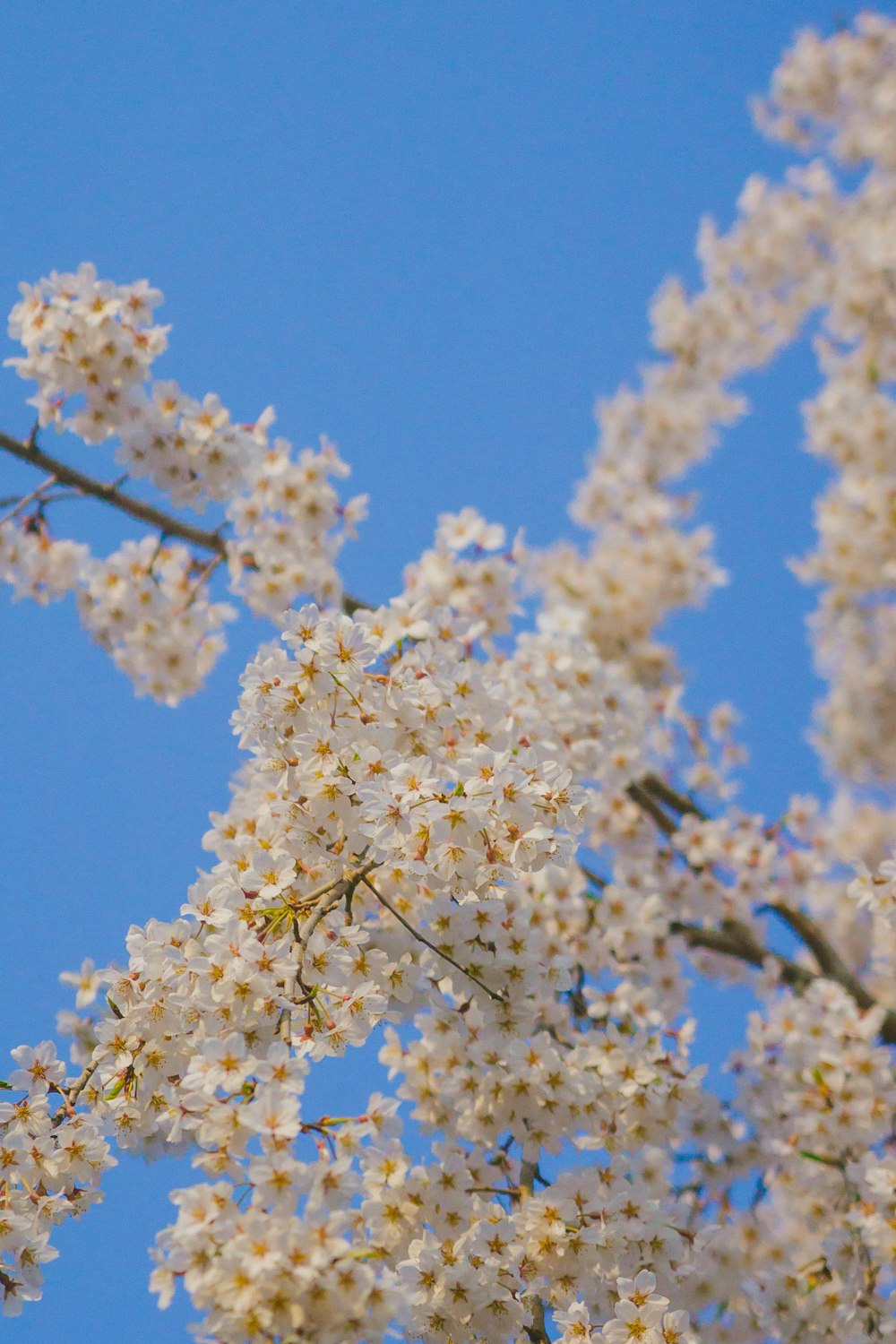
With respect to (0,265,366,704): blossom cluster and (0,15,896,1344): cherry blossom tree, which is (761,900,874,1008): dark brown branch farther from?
(0,265,366,704): blossom cluster

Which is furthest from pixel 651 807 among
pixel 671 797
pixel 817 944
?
pixel 817 944

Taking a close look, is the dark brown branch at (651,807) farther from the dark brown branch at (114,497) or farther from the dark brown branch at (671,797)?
the dark brown branch at (114,497)

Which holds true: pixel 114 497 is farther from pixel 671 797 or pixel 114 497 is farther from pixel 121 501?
pixel 671 797

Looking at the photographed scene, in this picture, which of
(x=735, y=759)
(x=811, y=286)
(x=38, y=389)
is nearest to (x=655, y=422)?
(x=811, y=286)

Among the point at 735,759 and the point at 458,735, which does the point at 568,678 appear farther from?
the point at 735,759

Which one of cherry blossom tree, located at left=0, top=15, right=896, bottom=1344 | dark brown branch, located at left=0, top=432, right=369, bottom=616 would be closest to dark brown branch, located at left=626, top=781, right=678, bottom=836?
cherry blossom tree, located at left=0, top=15, right=896, bottom=1344

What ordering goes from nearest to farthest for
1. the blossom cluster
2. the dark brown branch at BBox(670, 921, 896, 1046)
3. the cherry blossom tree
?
1. the cherry blossom tree
2. the blossom cluster
3. the dark brown branch at BBox(670, 921, 896, 1046)

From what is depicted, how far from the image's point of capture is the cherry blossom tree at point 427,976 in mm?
3205

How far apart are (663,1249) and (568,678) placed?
2.78m

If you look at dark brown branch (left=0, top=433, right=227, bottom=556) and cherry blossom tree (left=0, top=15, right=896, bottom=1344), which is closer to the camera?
cherry blossom tree (left=0, top=15, right=896, bottom=1344)

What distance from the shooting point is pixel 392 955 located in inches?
155

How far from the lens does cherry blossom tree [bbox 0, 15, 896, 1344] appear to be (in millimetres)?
3205

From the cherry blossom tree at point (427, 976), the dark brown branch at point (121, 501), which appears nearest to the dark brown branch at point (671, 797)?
the cherry blossom tree at point (427, 976)

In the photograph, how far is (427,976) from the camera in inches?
156
